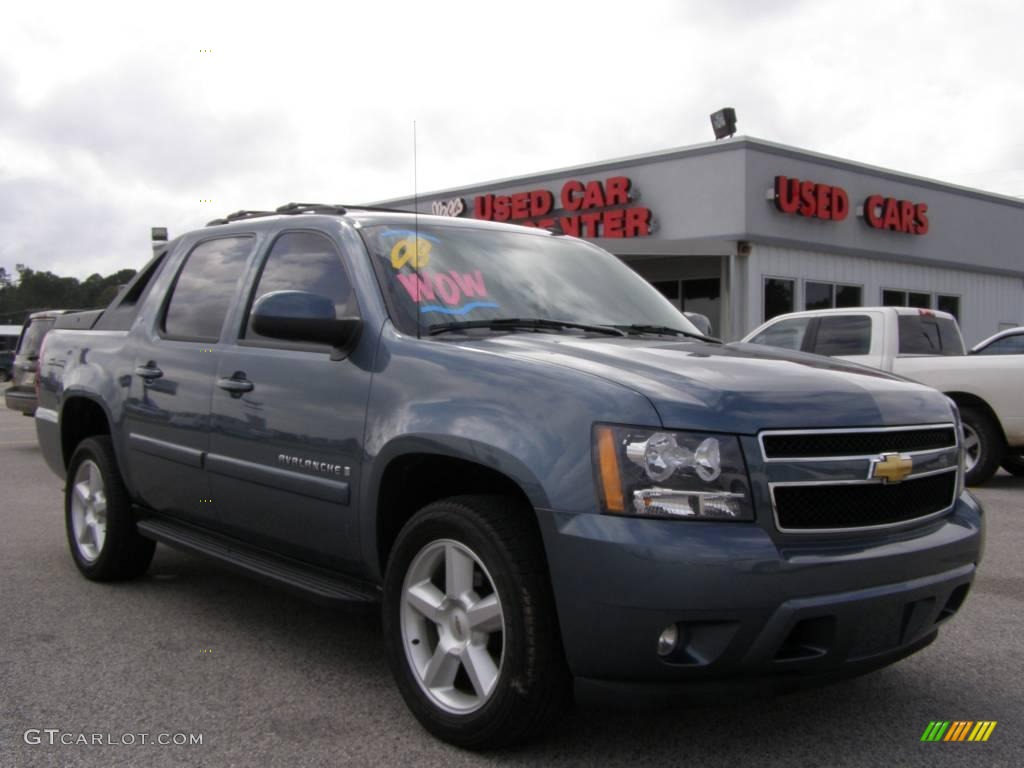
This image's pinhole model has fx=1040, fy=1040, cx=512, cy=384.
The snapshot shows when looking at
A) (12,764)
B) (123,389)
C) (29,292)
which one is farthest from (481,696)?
(29,292)

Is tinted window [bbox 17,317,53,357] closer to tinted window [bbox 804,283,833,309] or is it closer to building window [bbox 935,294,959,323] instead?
tinted window [bbox 804,283,833,309]

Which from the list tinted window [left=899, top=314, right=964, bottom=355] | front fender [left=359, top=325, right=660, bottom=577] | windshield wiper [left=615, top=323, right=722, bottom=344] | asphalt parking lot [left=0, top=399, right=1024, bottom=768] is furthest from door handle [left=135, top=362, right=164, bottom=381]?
tinted window [left=899, top=314, right=964, bottom=355]

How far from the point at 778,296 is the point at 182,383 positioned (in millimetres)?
17932

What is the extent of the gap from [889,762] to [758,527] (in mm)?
947

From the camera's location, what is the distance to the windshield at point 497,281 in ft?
12.9

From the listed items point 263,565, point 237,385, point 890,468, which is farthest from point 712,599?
point 237,385

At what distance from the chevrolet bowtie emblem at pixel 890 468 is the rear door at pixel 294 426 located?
5.58ft

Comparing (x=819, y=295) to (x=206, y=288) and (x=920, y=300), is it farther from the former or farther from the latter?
(x=206, y=288)

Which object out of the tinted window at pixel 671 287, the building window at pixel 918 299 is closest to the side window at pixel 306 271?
the tinted window at pixel 671 287

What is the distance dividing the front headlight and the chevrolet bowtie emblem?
1.52ft

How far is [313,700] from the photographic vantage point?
3.71 meters

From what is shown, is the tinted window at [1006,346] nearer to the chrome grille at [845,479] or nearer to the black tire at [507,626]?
the chrome grille at [845,479]

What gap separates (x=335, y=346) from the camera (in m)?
3.84

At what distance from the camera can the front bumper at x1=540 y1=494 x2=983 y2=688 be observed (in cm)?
276
